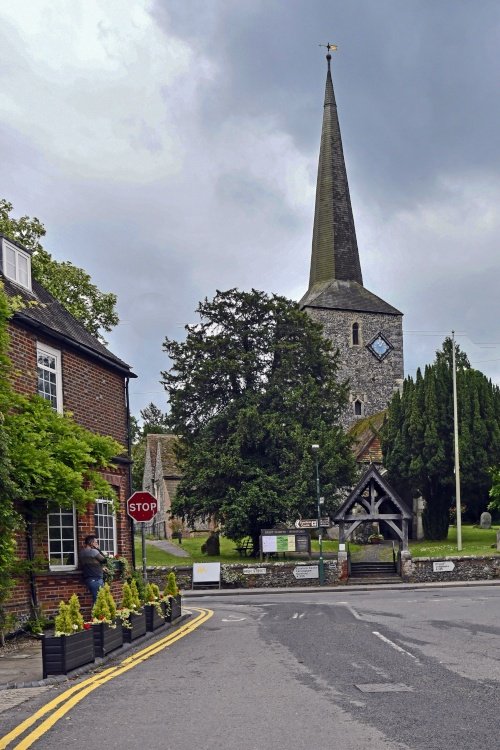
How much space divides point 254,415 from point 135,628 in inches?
1142

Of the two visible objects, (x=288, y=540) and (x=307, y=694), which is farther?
(x=288, y=540)

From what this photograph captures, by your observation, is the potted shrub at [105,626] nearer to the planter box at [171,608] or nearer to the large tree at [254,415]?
the planter box at [171,608]

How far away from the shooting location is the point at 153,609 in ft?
56.7

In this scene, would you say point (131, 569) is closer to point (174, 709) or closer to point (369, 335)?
point (174, 709)

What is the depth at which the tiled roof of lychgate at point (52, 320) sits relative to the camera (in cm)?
1856

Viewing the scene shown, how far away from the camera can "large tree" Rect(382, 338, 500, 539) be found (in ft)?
167

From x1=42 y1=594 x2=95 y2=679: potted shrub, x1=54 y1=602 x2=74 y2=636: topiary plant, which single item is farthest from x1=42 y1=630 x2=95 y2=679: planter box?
x1=54 y1=602 x2=74 y2=636: topiary plant

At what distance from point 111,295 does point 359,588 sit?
1781 cm

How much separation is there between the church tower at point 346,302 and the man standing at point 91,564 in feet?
172

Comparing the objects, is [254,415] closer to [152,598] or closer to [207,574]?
[207,574]

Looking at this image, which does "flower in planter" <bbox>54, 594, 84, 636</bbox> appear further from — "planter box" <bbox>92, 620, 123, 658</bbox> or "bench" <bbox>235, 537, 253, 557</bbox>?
"bench" <bbox>235, 537, 253, 557</bbox>

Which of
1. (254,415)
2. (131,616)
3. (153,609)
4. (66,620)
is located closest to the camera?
(66,620)

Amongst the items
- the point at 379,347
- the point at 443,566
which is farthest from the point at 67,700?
the point at 379,347

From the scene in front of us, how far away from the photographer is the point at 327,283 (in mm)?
73375
